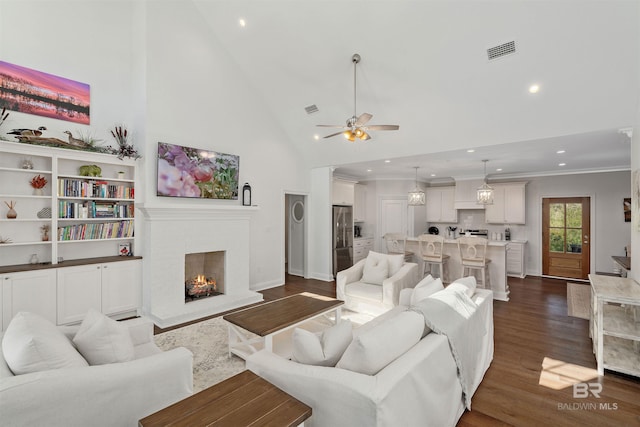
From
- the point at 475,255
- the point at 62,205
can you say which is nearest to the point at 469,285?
the point at 475,255

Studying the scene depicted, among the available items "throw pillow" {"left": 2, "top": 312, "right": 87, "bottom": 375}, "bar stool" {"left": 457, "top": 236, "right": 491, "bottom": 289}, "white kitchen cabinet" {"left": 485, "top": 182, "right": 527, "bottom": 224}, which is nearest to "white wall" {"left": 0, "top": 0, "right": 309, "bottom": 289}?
"throw pillow" {"left": 2, "top": 312, "right": 87, "bottom": 375}

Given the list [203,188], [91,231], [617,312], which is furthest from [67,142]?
[617,312]

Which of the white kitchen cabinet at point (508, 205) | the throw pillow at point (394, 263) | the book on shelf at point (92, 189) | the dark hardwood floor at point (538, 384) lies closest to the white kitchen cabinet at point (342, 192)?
the throw pillow at point (394, 263)

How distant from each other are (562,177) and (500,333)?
5449 millimetres

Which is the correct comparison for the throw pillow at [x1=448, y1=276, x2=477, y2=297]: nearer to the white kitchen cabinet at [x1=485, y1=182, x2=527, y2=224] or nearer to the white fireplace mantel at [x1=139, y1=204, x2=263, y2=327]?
the white fireplace mantel at [x1=139, y1=204, x2=263, y2=327]

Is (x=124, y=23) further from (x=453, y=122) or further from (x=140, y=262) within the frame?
(x=453, y=122)

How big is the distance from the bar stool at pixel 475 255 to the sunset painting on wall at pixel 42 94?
6.49 meters

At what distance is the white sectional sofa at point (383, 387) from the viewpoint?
145cm

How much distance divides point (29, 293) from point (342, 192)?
19.2ft

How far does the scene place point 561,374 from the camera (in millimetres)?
2854

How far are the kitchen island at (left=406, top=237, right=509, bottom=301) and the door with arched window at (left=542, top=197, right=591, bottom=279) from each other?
2601mm

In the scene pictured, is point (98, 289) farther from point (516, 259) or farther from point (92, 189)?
point (516, 259)

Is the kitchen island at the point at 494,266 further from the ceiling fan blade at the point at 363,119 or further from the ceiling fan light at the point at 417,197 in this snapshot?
the ceiling fan blade at the point at 363,119

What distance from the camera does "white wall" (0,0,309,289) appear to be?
3895mm
